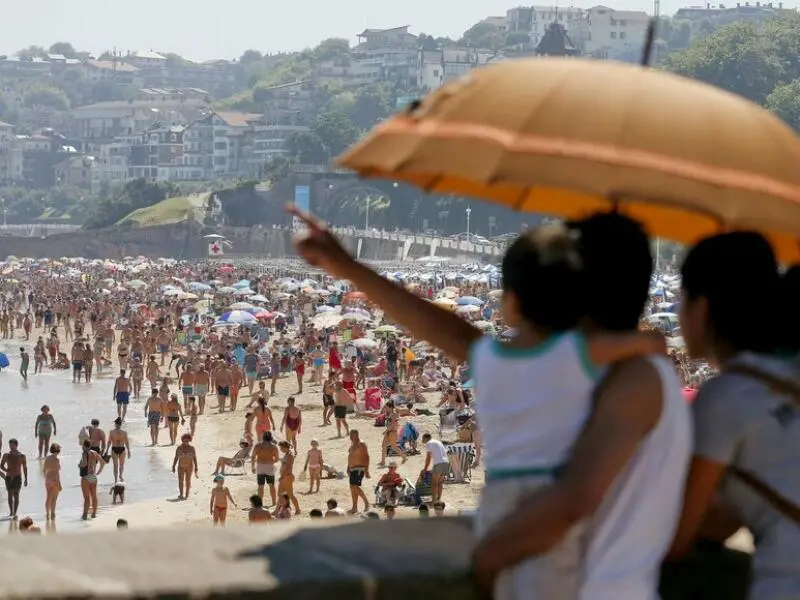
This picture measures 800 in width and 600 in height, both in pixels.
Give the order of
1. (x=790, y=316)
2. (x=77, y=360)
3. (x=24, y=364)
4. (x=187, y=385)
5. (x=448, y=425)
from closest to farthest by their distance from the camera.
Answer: (x=790, y=316) → (x=448, y=425) → (x=187, y=385) → (x=77, y=360) → (x=24, y=364)

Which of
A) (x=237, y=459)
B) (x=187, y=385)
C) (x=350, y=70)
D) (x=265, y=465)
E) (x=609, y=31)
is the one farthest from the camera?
(x=350, y=70)

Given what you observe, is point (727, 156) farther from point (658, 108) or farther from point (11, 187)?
point (11, 187)

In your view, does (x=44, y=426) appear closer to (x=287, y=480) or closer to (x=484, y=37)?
(x=287, y=480)

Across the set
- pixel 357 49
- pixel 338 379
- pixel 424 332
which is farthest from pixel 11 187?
pixel 424 332

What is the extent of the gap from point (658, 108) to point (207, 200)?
112 metres

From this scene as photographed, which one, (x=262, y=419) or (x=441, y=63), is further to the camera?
(x=441, y=63)

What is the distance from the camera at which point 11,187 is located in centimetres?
17025

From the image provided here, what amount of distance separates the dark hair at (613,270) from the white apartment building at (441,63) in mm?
156014

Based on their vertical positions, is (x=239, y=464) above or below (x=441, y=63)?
below

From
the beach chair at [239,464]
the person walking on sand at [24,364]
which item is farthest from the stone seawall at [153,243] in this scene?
the beach chair at [239,464]

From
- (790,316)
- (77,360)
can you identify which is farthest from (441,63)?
(790,316)

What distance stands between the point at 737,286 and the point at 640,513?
0.49 meters

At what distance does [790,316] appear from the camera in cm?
257

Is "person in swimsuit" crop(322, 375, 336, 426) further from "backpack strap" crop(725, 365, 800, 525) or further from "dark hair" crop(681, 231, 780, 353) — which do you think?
"backpack strap" crop(725, 365, 800, 525)
